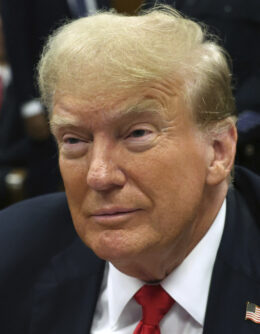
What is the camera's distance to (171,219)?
1716mm

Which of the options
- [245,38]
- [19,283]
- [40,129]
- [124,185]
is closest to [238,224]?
[124,185]

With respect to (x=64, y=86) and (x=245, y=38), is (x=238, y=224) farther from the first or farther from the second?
(x=245, y=38)

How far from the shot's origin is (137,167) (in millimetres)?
1678

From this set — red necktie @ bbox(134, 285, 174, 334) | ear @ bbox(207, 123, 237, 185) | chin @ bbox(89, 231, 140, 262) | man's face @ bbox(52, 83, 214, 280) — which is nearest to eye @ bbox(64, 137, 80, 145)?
man's face @ bbox(52, 83, 214, 280)

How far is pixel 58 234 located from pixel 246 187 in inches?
25.6

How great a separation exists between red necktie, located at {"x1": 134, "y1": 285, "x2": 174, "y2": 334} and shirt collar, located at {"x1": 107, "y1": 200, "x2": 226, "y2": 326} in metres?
0.02

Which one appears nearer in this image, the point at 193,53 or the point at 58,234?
the point at 193,53

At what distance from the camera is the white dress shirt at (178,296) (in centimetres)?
185

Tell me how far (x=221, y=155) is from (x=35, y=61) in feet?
6.89

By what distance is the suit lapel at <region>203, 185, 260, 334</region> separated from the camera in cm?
178

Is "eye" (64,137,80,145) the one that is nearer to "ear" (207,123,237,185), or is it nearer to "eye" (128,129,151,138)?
"eye" (128,129,151,138)

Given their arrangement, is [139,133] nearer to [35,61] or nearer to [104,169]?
[104,169]

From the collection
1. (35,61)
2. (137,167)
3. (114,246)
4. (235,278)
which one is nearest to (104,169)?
(137,167)

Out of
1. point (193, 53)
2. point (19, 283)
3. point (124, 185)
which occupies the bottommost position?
point (19, 283)
